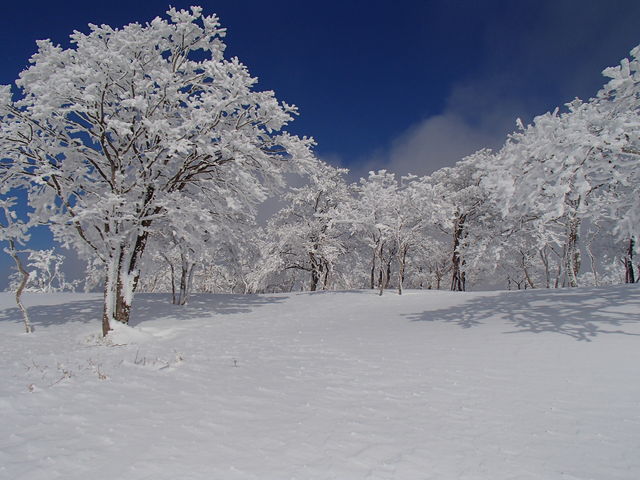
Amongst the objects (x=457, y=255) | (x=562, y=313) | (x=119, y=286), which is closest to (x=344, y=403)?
(x=562, y=313)

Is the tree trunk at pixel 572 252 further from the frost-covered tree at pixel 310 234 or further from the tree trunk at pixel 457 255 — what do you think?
the frost-covered tree at pixel 310 234

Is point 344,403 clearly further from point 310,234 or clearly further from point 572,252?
point 310,234

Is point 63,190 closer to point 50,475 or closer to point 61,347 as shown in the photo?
point 61,347

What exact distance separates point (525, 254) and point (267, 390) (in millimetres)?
29544

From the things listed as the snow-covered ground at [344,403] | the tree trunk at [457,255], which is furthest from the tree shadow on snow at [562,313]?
the tree trunk at [457,255]

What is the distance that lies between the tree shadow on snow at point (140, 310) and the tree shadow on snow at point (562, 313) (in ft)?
30.8

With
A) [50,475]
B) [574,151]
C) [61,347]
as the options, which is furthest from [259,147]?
[50,475]

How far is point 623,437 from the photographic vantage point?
3992 millimetres

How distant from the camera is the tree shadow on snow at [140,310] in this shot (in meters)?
15.0

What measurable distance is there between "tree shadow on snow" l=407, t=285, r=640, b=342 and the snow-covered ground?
8 cm

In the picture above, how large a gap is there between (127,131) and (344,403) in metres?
9.03

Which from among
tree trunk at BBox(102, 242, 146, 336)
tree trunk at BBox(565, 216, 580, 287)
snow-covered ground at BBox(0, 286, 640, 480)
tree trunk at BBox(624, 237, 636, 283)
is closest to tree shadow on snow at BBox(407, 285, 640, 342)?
snow-covered ground at BBox(0, 286, 640, 480)

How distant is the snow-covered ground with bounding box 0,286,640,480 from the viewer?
3424mm

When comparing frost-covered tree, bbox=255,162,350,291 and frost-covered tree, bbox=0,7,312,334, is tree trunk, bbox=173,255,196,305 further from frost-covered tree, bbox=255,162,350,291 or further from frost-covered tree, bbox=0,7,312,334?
frost-covered tree, bbox=255,162,350,291
